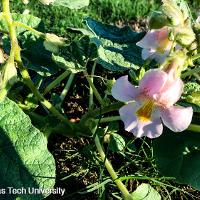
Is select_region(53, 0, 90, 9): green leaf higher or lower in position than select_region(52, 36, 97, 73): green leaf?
higher

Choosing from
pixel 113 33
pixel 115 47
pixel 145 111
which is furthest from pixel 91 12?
pixel 145 111

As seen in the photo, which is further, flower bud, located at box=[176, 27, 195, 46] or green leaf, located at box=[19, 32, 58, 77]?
green leaf, located at box=[19, 32, 58, 77]

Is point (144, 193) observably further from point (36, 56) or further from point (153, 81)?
point (36, 56)

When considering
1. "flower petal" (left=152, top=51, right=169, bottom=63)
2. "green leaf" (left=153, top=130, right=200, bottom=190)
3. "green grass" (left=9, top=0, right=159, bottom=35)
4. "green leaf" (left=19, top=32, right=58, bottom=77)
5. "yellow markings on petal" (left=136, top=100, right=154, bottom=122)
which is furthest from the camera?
"green grass" (left=9, top=0, right=159, bottom=35)

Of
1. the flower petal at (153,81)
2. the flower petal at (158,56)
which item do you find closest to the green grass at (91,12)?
the flower petal at (158,56)

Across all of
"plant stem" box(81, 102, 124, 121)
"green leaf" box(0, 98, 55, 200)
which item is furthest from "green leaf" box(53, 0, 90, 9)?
"green leaf" box(0, 98, 55, 200)

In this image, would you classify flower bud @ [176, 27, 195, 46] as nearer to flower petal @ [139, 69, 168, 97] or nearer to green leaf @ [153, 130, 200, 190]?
flower petal @ [139, 69, 168, 97]

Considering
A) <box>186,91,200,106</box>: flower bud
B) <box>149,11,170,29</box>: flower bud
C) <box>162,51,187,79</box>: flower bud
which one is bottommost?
<box>186,91,200,106</box>: flower bud

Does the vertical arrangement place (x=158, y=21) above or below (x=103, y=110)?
above
